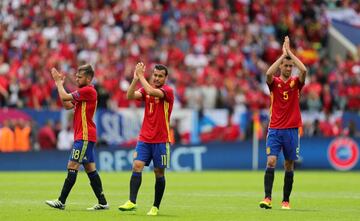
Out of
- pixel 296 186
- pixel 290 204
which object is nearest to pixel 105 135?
pixel 296 186

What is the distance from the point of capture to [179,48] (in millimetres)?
38656

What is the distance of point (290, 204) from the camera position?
715 inches

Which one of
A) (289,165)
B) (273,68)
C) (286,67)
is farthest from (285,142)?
(273,68)

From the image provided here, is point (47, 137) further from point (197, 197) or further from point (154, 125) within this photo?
point (154, 125)

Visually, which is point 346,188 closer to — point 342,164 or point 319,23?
point 342,164

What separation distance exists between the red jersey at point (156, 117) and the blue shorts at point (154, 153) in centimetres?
8

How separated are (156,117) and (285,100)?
2.64 metres

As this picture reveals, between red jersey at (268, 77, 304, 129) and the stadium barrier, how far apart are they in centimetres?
1548

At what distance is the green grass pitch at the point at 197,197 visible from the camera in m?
15.4

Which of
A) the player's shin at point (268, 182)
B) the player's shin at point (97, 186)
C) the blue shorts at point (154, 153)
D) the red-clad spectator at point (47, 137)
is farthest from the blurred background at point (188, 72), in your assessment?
the blue shorts at point (154, 153)

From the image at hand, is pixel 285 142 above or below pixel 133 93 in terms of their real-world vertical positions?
below

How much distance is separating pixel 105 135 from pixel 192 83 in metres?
4.05

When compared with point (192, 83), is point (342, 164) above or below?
below

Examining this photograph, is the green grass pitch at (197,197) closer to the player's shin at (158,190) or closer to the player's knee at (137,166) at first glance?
the player's shin at (158,190)
